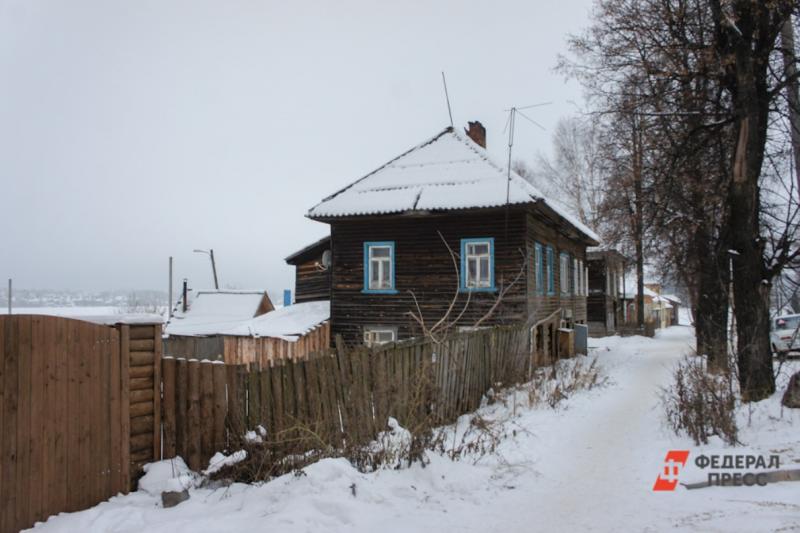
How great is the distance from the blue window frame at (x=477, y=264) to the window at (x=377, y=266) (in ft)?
8.01

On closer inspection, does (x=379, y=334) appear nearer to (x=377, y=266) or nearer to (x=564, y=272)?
(x=377, y=266)

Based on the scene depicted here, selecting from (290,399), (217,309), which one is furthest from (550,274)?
(217,309)

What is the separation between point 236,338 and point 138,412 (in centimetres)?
1444

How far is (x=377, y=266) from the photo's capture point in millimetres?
17938

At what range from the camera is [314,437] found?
543cm

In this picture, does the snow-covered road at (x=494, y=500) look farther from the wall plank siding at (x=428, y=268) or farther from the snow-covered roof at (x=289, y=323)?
the snow-covered roof at (x=289, y=323)

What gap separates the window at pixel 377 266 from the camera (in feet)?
58.3

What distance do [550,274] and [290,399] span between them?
15.1 meters

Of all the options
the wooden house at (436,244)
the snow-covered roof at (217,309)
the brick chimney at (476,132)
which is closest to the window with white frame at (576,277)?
the wooden house at (436,244)

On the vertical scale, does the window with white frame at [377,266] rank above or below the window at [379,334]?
above

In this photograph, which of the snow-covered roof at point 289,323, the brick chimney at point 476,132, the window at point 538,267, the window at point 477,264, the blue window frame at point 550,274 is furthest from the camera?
the brick chimney at point 476,132

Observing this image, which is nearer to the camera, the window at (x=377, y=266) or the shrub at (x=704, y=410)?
the shrub at (x=704, y=410)

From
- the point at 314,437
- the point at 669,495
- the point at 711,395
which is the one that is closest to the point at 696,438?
the point at 711,395

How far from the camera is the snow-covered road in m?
4.37
